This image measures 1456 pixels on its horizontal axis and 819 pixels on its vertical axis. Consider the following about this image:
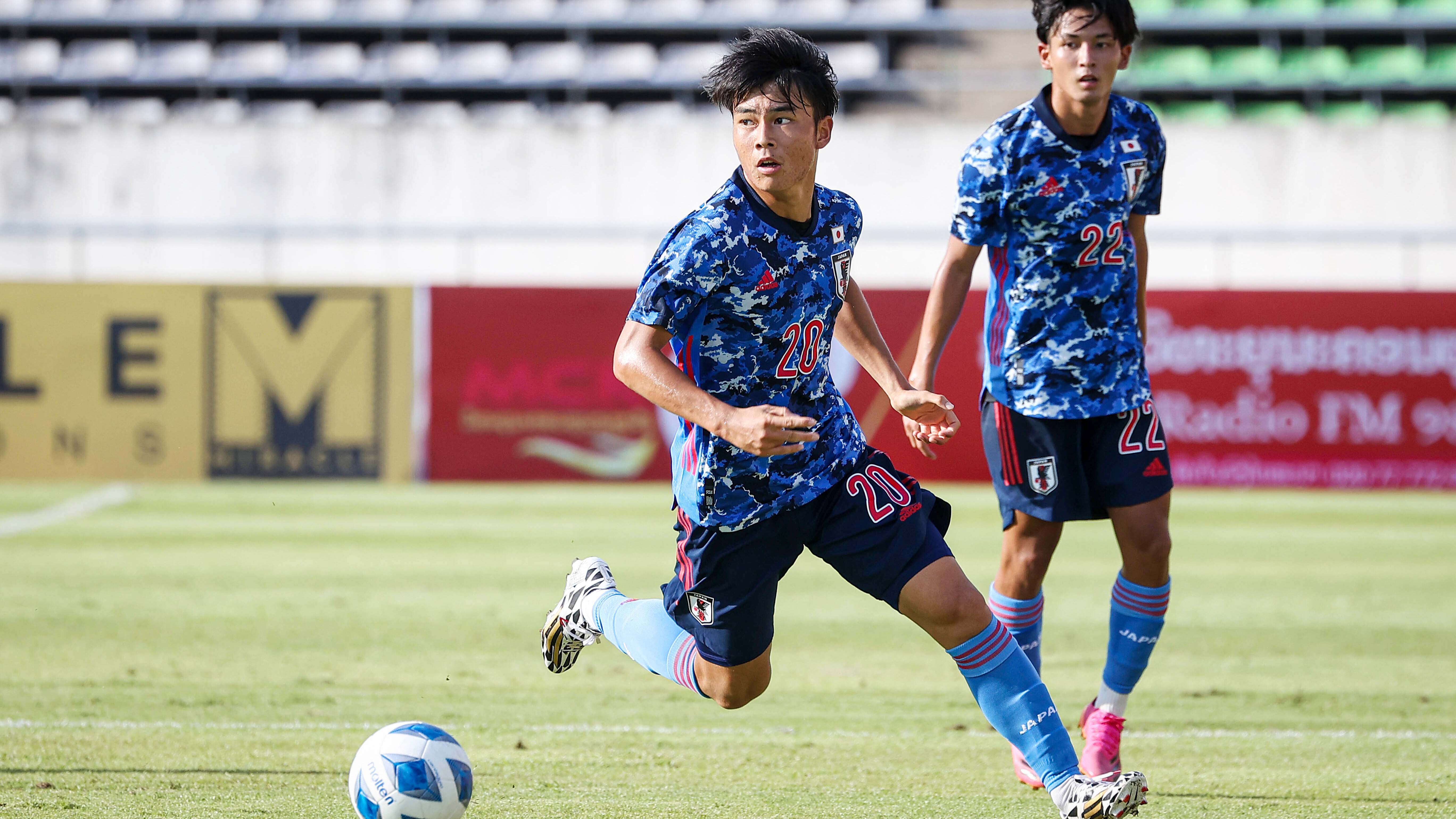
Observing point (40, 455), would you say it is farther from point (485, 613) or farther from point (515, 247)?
point (485, 613)

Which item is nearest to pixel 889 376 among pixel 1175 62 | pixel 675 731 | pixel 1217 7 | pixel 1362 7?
pixel 675 731

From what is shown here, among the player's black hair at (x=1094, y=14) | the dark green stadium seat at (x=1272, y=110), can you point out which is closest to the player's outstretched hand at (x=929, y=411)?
the player's black hair at (x=1094, y=14)

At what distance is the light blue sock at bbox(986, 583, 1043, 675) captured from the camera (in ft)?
15.2

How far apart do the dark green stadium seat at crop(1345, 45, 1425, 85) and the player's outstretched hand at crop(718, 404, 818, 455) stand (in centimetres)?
2126

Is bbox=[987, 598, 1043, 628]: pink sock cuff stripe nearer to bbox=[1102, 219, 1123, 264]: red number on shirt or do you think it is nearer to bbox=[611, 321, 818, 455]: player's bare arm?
bbox=[1102, 219, 1123, 264]: red number on shirt

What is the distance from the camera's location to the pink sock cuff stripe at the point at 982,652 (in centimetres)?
369

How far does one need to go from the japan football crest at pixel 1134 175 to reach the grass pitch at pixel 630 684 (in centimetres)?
180

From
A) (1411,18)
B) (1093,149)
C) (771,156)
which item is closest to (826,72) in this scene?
(771,156)

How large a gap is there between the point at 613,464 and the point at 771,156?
10.8m

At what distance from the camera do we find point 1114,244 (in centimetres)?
448

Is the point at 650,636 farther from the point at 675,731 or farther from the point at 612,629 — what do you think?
the point at 675,731

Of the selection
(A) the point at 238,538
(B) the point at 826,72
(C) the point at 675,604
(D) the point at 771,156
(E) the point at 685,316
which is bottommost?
(A) the point at 238,538

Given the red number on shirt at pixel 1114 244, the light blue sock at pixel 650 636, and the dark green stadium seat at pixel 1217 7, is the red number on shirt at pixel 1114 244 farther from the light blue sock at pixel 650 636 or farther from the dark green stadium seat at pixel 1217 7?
the dark green stadium seat at pixel 1217 7

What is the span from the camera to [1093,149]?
4.46 m
